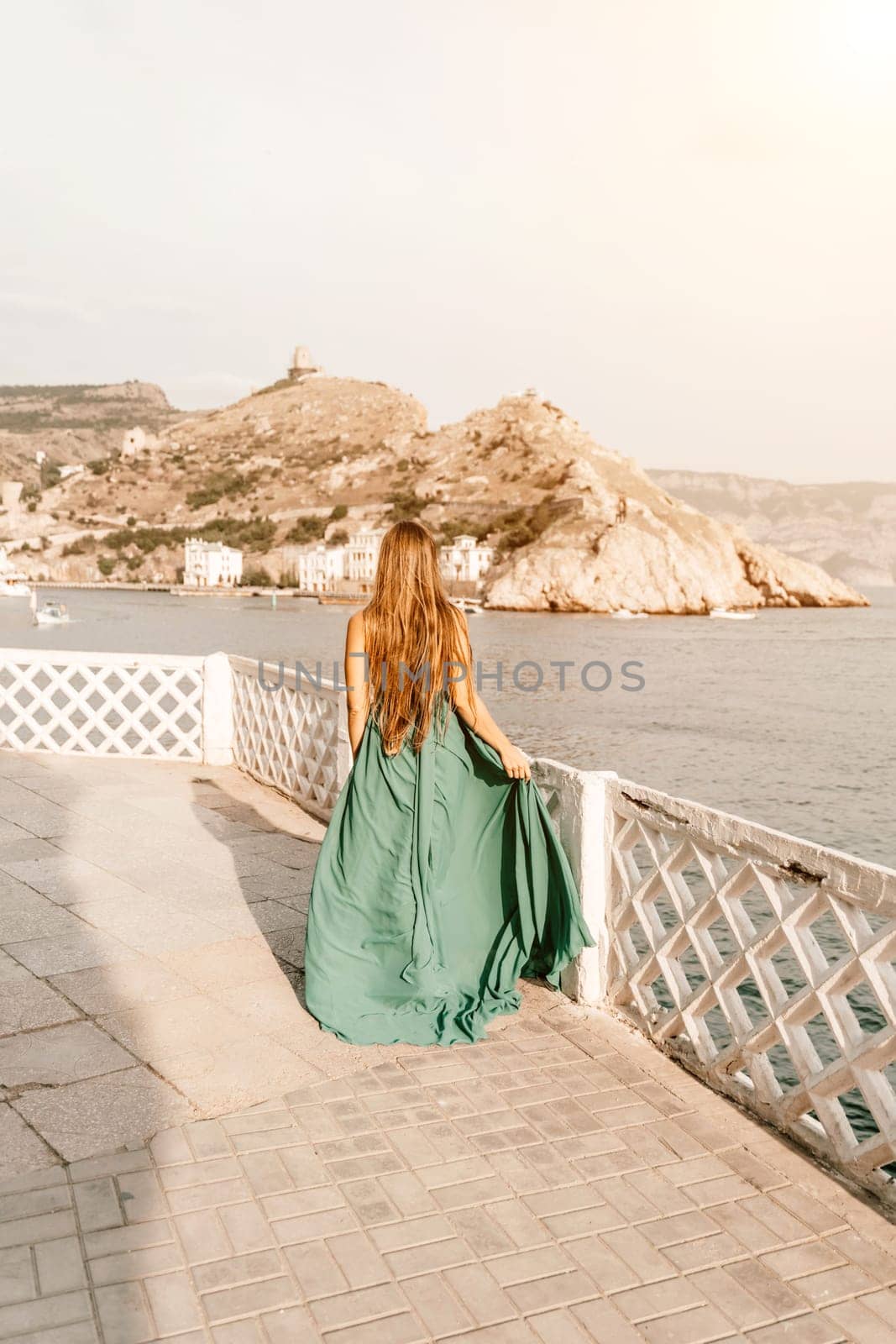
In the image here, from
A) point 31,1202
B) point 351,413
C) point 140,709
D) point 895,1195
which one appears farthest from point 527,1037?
point 351,413

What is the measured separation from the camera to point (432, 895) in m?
3.81

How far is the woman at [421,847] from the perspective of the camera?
12.2ft

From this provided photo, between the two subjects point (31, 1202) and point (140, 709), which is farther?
point (140, 709)

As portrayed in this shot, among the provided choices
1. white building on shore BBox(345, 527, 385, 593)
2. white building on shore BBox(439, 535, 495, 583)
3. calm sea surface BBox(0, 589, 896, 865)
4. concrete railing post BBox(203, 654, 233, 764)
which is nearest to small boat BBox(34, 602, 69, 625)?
calm sea surface BBox(0, 589, 896, 865)

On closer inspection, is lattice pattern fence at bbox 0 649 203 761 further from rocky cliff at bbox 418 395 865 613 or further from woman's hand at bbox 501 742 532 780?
rocky cliff at bbox 418 395 865 613

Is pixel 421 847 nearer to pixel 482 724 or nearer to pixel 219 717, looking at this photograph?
pixel 482 724

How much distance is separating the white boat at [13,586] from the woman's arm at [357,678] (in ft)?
387

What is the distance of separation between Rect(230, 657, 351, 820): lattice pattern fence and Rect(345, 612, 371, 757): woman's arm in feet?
8.98

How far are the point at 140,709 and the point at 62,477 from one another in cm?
15477

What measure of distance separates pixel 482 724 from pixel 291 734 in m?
4.15

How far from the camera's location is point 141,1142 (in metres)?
3.00

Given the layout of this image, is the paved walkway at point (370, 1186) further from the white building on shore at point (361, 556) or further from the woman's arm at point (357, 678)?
the white building on shore at point (361, 556)

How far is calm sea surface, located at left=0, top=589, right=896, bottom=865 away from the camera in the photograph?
24.8m

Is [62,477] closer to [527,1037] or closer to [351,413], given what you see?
[351,413]
